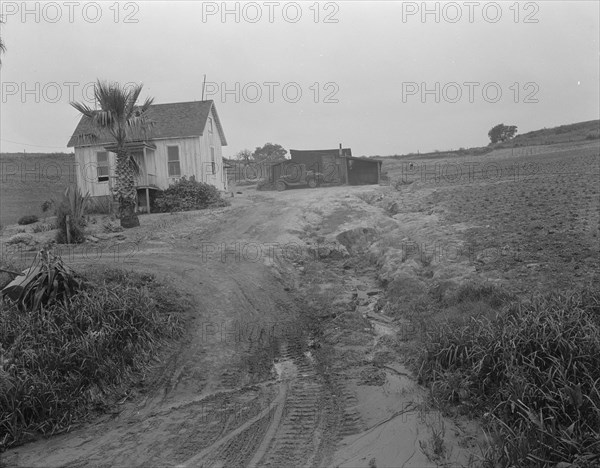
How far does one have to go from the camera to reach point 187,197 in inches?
919

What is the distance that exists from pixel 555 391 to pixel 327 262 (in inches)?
374

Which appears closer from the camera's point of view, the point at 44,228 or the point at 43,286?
the point at 43,286

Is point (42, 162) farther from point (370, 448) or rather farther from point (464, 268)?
point (370, 448)

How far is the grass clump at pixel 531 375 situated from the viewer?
4.71m

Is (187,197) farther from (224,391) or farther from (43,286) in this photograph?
(224,391)

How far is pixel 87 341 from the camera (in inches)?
291

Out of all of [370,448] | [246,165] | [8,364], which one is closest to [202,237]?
[8,364]

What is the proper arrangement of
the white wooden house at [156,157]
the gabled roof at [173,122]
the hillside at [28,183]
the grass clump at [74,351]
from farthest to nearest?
the hillside at [28,183] → the gabled roof at [173,122] → the white wooden house at [156,157] → the grass clump at [74,351]

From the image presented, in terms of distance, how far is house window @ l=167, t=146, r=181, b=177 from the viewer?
975 inches

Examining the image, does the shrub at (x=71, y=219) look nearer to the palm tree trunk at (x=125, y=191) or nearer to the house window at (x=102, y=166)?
the palm tree trunk at (x=125, y=191)

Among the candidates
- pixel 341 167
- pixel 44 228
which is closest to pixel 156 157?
pixel 44 228

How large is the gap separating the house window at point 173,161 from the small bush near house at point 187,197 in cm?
110

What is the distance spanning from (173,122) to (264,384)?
20.3 meters

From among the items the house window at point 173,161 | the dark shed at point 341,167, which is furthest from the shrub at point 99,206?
the dark shed at point 341,167
